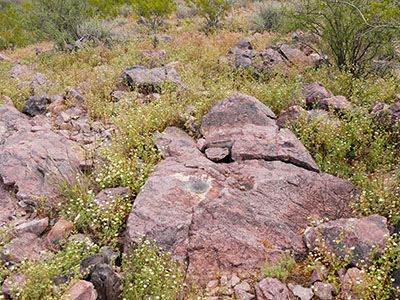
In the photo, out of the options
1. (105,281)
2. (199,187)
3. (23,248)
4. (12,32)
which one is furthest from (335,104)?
(12,32)

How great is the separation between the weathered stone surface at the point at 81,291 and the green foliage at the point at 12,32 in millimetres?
16689

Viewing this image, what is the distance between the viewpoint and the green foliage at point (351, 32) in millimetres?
7879

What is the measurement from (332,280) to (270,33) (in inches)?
482

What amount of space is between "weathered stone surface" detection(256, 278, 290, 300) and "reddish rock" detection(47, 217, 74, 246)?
2.28 metres

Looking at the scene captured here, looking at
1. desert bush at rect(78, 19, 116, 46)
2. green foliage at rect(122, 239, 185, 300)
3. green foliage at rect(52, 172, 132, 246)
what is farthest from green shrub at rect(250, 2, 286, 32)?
green foliage at rect(122, 239, 185, 300)

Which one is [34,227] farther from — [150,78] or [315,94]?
[315,94]

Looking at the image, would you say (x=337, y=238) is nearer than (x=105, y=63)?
Yes

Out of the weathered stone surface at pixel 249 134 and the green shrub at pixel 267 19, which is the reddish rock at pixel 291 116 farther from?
the green shrub at pixel 267 19

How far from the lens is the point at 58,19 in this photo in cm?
1166

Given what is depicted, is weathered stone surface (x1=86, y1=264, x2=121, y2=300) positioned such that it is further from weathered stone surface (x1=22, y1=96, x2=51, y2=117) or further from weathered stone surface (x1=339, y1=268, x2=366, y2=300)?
weathered stone surface (x1=22, y1=96, x2=51, y2=117)

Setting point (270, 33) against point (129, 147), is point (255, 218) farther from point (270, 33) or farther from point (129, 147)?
point (270, 33)

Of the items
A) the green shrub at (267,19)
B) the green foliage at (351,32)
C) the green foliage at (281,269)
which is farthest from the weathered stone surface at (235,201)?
the green shrub at (267,19)

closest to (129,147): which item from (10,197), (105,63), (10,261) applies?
(10,197)

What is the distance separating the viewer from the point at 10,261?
10.4 ft
